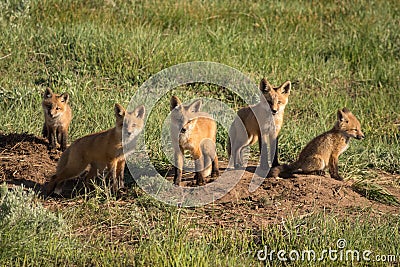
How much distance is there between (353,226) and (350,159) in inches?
84.9

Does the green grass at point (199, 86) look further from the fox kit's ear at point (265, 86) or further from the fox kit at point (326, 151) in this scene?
the fox kit's ear at point (265, 86)

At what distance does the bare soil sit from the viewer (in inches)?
274

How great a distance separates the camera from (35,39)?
11570 millimetres

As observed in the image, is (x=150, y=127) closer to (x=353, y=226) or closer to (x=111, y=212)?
(x=111, y=212)

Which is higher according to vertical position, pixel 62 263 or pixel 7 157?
pixel 7 157

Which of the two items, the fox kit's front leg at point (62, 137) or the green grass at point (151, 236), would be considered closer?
the green grass at point (151, 236)

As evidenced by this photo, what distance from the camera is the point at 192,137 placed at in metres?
7.29

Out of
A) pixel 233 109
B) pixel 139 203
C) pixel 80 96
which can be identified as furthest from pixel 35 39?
pixel 139 203

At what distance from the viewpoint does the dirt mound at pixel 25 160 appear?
755 centimetres

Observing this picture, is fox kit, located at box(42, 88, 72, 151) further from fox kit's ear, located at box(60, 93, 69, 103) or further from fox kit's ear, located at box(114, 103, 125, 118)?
fox kit's ear, located at box(114, 103, 125, 118)

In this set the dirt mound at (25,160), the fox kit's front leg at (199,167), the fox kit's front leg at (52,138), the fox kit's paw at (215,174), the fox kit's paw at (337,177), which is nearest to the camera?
the fox kit's front leg at (199,167)

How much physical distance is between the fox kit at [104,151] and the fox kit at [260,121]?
4.87ft

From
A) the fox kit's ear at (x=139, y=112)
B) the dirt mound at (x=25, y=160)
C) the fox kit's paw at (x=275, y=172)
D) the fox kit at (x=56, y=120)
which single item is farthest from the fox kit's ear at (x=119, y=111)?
the fox kit's paw at (x=275, y=172)

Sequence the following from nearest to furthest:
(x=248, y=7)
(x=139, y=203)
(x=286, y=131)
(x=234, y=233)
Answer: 1. (x=234, y=233)
2. (x=139, y=203)
3. (x=286, y=131)
4. (x=248, y=7)
